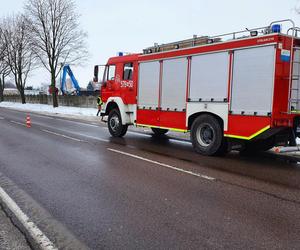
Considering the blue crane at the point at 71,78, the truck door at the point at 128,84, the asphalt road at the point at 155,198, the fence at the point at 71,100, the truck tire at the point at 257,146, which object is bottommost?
the asphalt road at the point at 155,198

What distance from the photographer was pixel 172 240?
3883 mm

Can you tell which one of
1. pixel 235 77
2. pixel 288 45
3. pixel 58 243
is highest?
pixel 288 45

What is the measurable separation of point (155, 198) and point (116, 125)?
8016mm

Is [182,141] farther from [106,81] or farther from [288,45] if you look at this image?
[288,45]

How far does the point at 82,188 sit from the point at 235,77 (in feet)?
16.2

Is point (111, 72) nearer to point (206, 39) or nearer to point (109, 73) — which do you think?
point (109, 73)

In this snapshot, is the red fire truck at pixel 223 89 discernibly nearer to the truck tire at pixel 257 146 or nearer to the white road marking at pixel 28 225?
the truck tire at pixel 257 146

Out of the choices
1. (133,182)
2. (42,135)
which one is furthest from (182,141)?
(133,182)

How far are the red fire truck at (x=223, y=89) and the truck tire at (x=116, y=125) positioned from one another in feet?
1.54

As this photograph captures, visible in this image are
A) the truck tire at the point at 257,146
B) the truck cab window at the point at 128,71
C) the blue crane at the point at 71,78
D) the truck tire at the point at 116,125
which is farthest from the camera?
the blue crane at the point at 71,78

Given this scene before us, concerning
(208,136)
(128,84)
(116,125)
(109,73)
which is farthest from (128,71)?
(208,136)

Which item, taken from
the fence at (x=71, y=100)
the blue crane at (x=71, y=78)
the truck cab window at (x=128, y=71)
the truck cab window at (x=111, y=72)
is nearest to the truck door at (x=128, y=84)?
the truck cab window at (x=128, y=71)

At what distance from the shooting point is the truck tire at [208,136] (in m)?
9.20

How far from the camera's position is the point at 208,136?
968 cm
